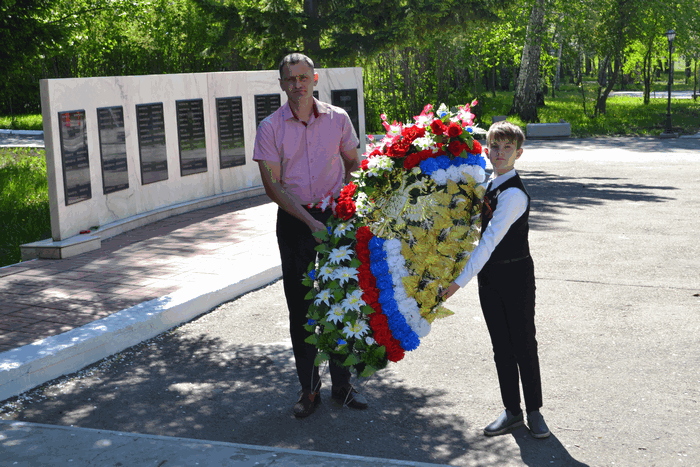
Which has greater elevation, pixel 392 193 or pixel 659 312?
pixel 392 193

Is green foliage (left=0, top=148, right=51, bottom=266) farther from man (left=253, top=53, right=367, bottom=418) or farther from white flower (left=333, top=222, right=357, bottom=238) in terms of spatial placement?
white flower (left=333, top=222, right=357, bottom=238)

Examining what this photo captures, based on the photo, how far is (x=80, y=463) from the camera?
13.7 ft

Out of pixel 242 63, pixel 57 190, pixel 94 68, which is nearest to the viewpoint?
pixel 57 190

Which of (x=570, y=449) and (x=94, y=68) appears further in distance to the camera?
(x=94, y=68)

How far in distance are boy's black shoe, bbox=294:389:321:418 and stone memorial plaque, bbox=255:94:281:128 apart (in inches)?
374

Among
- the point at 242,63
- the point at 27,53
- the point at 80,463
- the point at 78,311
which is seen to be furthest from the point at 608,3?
the point at 80,463

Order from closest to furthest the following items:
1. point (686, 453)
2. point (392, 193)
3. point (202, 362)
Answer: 1. point (686, 453)
2. point (392, 193)
3. point (202, 362)

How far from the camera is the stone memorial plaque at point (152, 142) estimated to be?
11.4 m

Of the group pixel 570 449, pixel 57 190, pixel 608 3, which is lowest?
pixel 570 449

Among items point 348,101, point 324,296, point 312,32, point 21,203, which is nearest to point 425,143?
point 324,296

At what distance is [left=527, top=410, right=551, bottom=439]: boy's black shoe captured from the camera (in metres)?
4.39

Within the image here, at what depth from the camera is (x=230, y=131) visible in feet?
44.2

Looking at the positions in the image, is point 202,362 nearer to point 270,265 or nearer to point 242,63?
point 270,265

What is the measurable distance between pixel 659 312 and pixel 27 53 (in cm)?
1024
